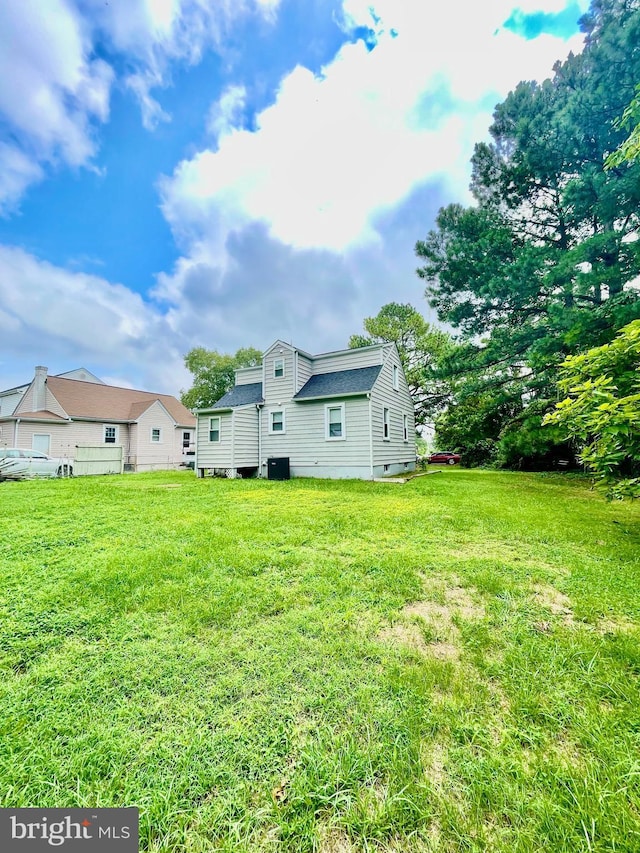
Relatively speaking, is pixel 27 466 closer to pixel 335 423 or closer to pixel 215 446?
pixel 215 446

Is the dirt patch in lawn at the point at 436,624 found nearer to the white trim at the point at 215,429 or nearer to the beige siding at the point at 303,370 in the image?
the beige siding at the point at 303,370

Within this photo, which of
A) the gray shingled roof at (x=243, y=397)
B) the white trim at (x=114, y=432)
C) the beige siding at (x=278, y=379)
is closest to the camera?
the beige siding at (x=278, y=379)

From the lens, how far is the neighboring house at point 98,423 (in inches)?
709

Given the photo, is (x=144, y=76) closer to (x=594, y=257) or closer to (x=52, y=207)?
(x=52, y=207)

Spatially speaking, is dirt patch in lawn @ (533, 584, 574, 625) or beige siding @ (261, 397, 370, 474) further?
beige siding @ (261, 397, 370, 474)

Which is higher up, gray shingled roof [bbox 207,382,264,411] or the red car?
gray shingled roof [bbox 207,382,264,411]

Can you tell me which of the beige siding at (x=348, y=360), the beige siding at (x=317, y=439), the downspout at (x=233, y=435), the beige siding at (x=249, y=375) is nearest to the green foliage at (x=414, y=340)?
the beige siding at (x=348, y=360)

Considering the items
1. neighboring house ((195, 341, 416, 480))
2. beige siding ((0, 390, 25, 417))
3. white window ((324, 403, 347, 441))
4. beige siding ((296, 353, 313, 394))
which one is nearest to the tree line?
neighboring house ((195, 341, 416, 480))

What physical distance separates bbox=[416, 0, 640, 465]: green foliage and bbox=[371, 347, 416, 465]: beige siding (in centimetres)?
238

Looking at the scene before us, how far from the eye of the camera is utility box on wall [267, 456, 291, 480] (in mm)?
12828

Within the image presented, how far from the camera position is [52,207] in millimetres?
12789

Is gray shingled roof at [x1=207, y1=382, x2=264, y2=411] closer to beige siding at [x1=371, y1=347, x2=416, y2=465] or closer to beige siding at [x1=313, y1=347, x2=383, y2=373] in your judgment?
beige siding at [x1=313, y1=347, x2=383, y2=373]

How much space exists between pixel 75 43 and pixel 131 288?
15.9 m

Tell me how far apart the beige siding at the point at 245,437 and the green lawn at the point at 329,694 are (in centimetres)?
918
